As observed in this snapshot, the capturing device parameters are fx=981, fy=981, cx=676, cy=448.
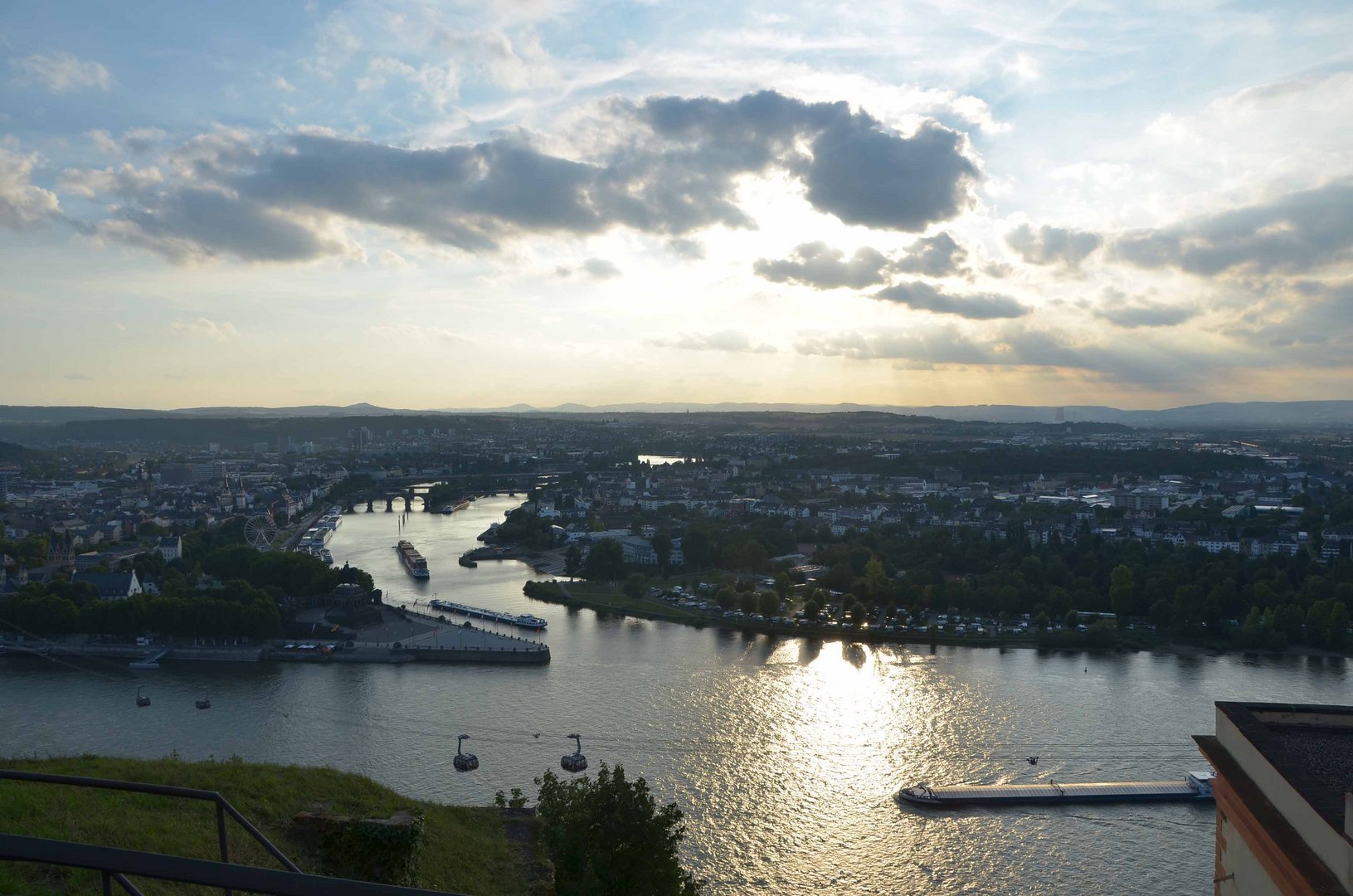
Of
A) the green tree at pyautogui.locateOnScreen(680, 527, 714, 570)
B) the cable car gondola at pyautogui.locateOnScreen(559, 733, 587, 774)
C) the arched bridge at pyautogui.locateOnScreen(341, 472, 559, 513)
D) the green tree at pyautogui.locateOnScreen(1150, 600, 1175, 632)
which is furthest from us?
the arched bridge at pyautogui.locateOnScreen(341, 472, 559, 513)

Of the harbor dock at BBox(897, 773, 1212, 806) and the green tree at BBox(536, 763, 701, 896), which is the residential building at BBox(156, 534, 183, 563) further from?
the green tree at BBox(536, 763, 701, 896)

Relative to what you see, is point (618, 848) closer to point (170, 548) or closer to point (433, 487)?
point (170, 548)

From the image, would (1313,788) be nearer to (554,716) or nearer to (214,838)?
(214,838)

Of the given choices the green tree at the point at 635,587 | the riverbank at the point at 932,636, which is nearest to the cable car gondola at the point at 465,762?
the riverbank at the point at 932,636

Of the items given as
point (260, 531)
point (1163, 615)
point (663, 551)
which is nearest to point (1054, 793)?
point (1163, 615)

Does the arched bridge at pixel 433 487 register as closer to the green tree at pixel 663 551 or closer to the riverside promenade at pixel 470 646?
the green tree at pixel 663 551

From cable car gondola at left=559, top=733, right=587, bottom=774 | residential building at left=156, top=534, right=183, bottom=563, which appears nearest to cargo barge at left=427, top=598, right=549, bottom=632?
cable car gondola at left=559, top=733, right=587, bottom=774

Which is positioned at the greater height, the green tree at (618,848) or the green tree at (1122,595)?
the green tree at (618,848)
